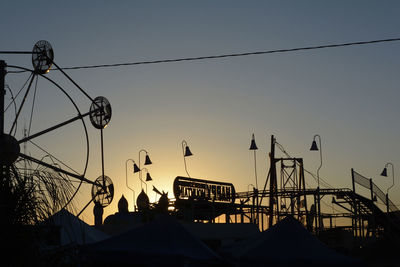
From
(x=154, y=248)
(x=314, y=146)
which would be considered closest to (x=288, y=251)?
(x=154, y=248)

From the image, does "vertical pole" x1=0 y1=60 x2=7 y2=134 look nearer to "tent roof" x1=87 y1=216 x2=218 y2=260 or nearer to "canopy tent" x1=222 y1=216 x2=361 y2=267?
"tent roof" x1=87 y1=216 x2=218 y2=260

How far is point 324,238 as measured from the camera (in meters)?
43.4

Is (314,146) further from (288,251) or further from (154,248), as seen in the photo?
(154,248)

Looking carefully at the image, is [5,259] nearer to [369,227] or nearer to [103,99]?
[103,99]

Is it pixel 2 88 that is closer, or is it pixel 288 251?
pixel 2 88

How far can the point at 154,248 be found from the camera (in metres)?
16.0

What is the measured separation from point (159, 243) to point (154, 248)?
222mm

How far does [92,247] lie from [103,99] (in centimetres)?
755

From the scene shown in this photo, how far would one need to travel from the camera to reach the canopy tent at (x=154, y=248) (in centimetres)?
1556

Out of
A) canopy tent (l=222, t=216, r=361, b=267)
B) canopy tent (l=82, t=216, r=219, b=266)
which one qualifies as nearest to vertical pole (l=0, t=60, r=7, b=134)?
canopy tent (l=82, t=216, r=219, b=266)

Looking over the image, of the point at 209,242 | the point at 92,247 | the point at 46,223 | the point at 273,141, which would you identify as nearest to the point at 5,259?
the point at 46,223

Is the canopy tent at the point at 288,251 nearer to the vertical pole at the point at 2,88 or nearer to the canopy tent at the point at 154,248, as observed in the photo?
the canopy tent at the point at 154,248

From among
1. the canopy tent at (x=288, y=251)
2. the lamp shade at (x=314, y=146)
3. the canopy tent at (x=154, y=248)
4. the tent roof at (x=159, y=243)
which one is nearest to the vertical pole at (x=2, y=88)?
the canopy tent at (x=154, y=248)

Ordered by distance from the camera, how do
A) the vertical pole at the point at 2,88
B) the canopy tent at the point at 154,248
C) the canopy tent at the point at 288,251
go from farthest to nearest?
the canopy tent at the point at 288,251
the canopy tent at the point at 154,248
the vertical pole at the point at 2,88
